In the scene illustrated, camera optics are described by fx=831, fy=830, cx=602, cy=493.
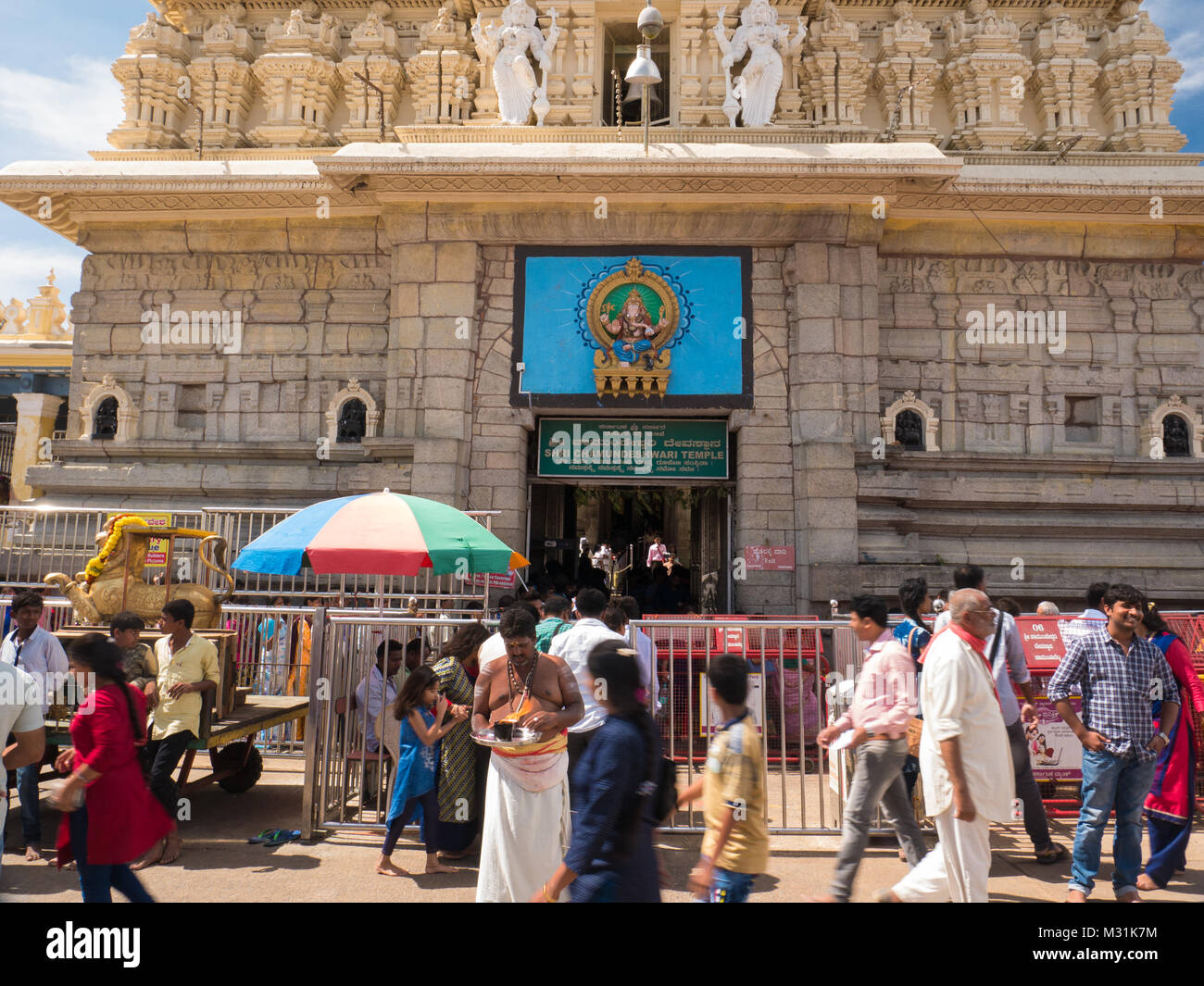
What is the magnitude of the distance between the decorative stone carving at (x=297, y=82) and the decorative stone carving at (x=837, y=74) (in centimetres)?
975

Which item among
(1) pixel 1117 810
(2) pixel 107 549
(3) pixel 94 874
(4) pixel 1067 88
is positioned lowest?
(3) pixel 94 874

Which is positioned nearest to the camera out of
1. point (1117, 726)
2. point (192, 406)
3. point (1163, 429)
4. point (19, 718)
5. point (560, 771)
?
point (19, 718)

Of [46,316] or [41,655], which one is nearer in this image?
[41,655]

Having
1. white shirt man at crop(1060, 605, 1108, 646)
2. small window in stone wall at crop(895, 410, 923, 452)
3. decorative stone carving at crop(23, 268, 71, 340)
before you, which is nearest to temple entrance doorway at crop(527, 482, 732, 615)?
small window in stone wall at crop(895, 410, 923, 452)

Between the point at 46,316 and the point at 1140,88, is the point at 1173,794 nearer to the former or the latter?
the point at 1140,88

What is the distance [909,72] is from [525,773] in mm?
16674

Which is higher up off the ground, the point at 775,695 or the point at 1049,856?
the point at 775,695

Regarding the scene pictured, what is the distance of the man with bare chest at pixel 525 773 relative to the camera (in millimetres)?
4488

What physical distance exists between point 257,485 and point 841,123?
499 inches

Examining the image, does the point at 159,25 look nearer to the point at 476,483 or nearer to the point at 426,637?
the point at 476,483

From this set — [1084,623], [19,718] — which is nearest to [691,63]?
[1084,623]

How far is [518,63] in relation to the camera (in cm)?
1527

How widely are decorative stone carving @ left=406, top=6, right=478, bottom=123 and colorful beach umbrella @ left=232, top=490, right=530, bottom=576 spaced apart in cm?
1165
